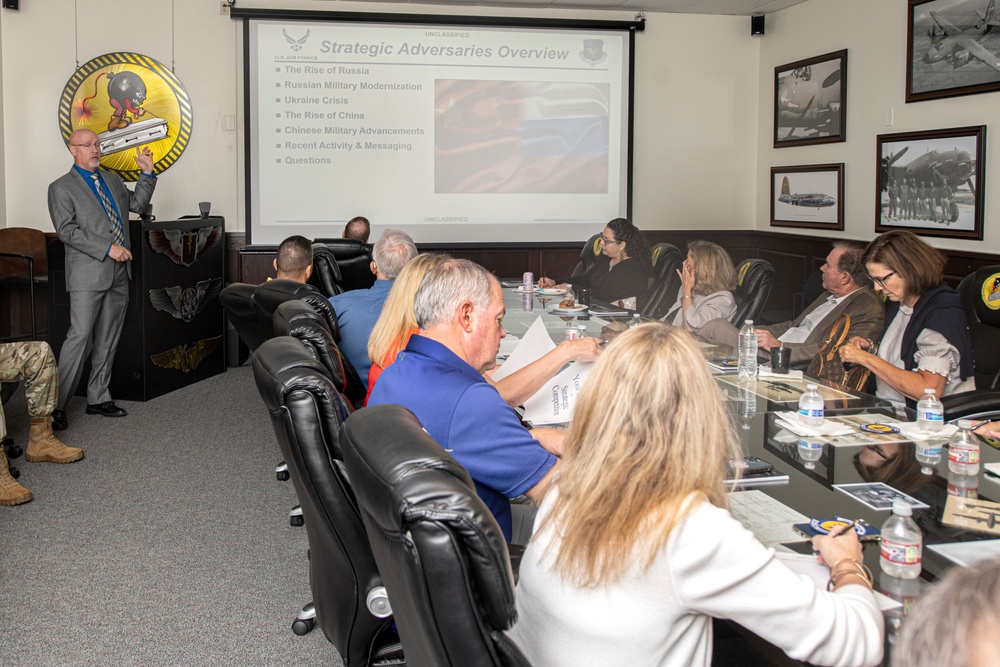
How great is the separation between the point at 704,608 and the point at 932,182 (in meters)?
5.61

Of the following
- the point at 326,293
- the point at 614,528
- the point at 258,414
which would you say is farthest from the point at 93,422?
the point at 614,528

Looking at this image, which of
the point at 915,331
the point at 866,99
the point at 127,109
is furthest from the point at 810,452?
the point at 127,109

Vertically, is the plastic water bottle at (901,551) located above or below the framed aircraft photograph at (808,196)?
below

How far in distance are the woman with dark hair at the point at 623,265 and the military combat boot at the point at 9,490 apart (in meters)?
3.28

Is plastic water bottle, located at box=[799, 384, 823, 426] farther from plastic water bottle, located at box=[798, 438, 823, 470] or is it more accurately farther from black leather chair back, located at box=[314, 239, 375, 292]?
black leather chair back, located at box=[314, 239, 375, 292]

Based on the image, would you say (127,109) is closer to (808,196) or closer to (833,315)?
(808,196)

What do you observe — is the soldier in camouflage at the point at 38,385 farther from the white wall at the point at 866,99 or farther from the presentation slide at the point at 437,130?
the white wall at the point at 866,99

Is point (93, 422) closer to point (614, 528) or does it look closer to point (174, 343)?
point (174, 343)

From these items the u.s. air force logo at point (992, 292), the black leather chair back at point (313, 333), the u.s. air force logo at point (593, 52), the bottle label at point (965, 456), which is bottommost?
the bottle label at point (965, 456)

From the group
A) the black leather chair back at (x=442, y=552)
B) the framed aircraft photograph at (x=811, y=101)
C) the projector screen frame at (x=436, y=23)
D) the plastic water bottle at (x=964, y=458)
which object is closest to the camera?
the black leather chair back at (x=442, y=552)

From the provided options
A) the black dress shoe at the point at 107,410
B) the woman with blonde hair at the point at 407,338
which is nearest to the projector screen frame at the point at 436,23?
the black dress shoe at the point at 107,410

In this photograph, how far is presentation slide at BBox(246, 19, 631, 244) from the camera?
7.57 meters

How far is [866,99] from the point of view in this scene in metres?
6.74

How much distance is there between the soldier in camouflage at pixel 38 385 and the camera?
4234mm
